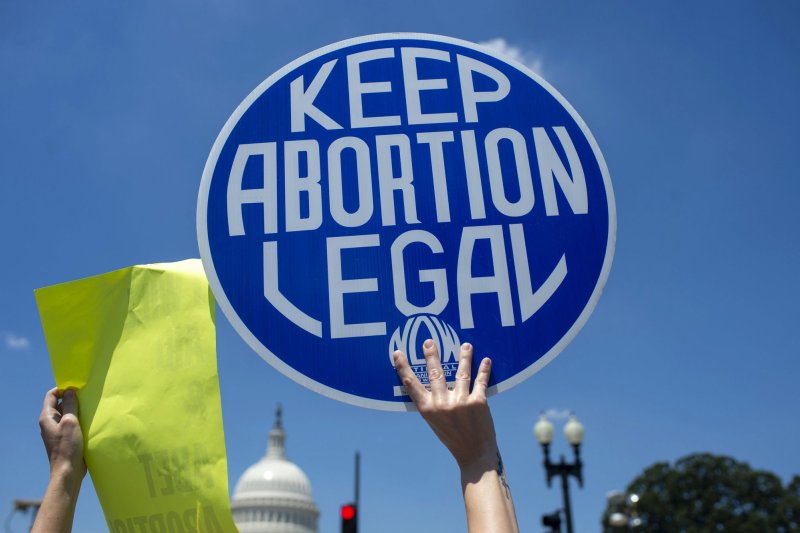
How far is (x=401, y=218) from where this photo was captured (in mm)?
1874

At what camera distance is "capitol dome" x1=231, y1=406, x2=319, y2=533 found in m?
76.2

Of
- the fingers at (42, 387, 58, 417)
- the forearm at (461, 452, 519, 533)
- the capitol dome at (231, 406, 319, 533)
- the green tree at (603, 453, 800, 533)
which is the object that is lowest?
the forearm at (461, 452, 519, 533)

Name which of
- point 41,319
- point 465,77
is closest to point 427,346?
point 465,77

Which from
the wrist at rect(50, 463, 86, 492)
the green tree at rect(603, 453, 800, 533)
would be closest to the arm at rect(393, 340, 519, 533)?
the wrist at rect(50, 463, 86, 492)

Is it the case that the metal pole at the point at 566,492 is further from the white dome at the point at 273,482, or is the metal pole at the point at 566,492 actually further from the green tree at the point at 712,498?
the white dome at the point at 273,482

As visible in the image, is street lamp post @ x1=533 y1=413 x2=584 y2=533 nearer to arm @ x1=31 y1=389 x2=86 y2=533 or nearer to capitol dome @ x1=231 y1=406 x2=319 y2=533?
arm @ x1=31 y1=389 x2=86 y2=533

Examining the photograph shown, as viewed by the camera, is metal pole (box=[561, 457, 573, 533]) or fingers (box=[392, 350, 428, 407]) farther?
metal pole (box=[561, 457, 573, 533])

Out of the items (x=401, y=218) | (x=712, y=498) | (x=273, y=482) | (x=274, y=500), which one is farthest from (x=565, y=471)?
(x=273, y=482)

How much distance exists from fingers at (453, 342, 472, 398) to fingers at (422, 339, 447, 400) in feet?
0.11

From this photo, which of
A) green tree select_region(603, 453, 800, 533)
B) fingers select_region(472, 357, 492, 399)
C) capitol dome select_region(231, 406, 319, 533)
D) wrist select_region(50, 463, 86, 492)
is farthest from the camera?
capitol dome select_region(231, 406, 319, 533)

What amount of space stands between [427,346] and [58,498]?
93 centimetres

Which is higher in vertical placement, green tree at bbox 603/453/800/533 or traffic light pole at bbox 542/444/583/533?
green tree at bbox 603/453/800/533

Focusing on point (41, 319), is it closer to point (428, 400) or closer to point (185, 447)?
point (185, 447)

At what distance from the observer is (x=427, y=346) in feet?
5.56
